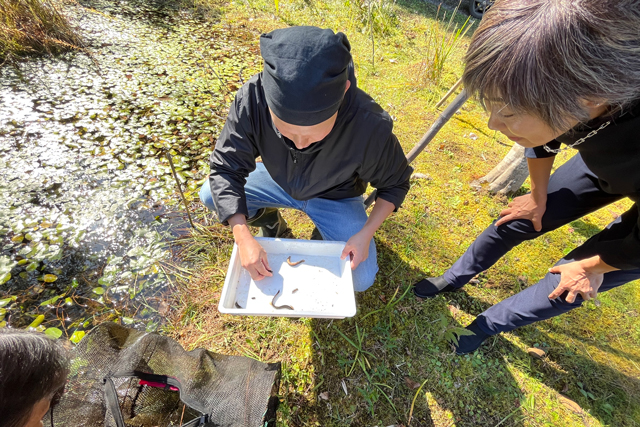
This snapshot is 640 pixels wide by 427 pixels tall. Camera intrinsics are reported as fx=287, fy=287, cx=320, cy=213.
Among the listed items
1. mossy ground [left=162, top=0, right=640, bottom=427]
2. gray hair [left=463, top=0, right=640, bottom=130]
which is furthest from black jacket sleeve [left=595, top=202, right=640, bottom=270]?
mossy ground [left=162, top=0, right=640, bottom=427]

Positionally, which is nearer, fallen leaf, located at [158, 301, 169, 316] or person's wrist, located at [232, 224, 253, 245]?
person's wrist, located at [232, 224, 253, 245]

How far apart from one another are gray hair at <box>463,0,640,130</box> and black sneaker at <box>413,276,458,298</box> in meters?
1.45

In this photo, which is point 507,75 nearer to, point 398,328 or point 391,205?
point 391,205

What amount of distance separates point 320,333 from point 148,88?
341 centimetres

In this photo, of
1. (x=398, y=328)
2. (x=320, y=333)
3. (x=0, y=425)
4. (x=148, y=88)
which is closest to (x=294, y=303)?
(x=320, y=333)

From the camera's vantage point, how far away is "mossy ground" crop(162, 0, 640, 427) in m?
1.75

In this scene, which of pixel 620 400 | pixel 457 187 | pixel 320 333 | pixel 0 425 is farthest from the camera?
pixel 457 187

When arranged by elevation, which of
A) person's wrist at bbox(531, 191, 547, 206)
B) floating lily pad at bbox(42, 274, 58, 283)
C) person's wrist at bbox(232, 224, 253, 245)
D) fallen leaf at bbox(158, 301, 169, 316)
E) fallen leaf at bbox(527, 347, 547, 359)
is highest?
person's wrist at bbox(531, 191, 547, 206)

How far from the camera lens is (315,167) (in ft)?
5.54

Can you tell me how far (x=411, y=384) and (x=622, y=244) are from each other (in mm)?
1324

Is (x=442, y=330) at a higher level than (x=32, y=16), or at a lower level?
lower

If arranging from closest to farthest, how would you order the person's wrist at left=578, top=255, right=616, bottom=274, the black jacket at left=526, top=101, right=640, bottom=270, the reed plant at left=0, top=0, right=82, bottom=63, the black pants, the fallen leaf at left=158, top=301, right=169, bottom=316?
the black jacket at left=526, top=101, right=640, bottom=270 < the person's wrist at left=578, top=255, right=616, bottom=274 < the black pants < the fallen leaf at left=158, top=301, right=169, bottom=316 < the reed plant at left=0, top=0, right=82, bottom=63

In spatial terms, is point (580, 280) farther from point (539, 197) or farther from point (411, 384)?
point (411, 384)

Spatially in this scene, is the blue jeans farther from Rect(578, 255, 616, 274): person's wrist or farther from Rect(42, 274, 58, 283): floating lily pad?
Rect(42, 274, 58, 283): floating lily pad
